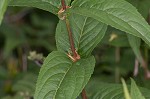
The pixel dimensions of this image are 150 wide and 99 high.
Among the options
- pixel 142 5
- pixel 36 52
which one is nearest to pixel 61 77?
pixel 142 5

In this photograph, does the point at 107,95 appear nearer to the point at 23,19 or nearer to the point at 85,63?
the point at 85,63

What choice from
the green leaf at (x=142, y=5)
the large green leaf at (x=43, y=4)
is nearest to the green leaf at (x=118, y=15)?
the large green leaf at (x=43, y=4)

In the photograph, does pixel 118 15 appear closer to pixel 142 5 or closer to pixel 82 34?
pixel 82 34

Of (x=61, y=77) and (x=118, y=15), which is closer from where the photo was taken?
(x=118, y=15)

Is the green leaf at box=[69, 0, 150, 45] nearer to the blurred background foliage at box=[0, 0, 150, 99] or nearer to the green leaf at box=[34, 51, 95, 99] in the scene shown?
the green leaf at box=[34, 51, 95, 99]

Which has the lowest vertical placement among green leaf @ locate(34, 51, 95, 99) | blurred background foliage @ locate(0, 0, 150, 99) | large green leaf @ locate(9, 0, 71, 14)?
blurred background foliage @ locate(0, 0, 150, 99)

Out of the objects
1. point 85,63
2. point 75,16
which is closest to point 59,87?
point 85,63

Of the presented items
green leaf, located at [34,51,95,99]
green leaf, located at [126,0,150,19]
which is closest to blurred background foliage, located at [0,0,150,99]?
green leaf, located at [126,0,150,19]

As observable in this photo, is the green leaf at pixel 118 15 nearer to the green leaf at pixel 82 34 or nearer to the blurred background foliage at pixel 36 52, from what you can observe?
the green leaf at pixel 82 34
